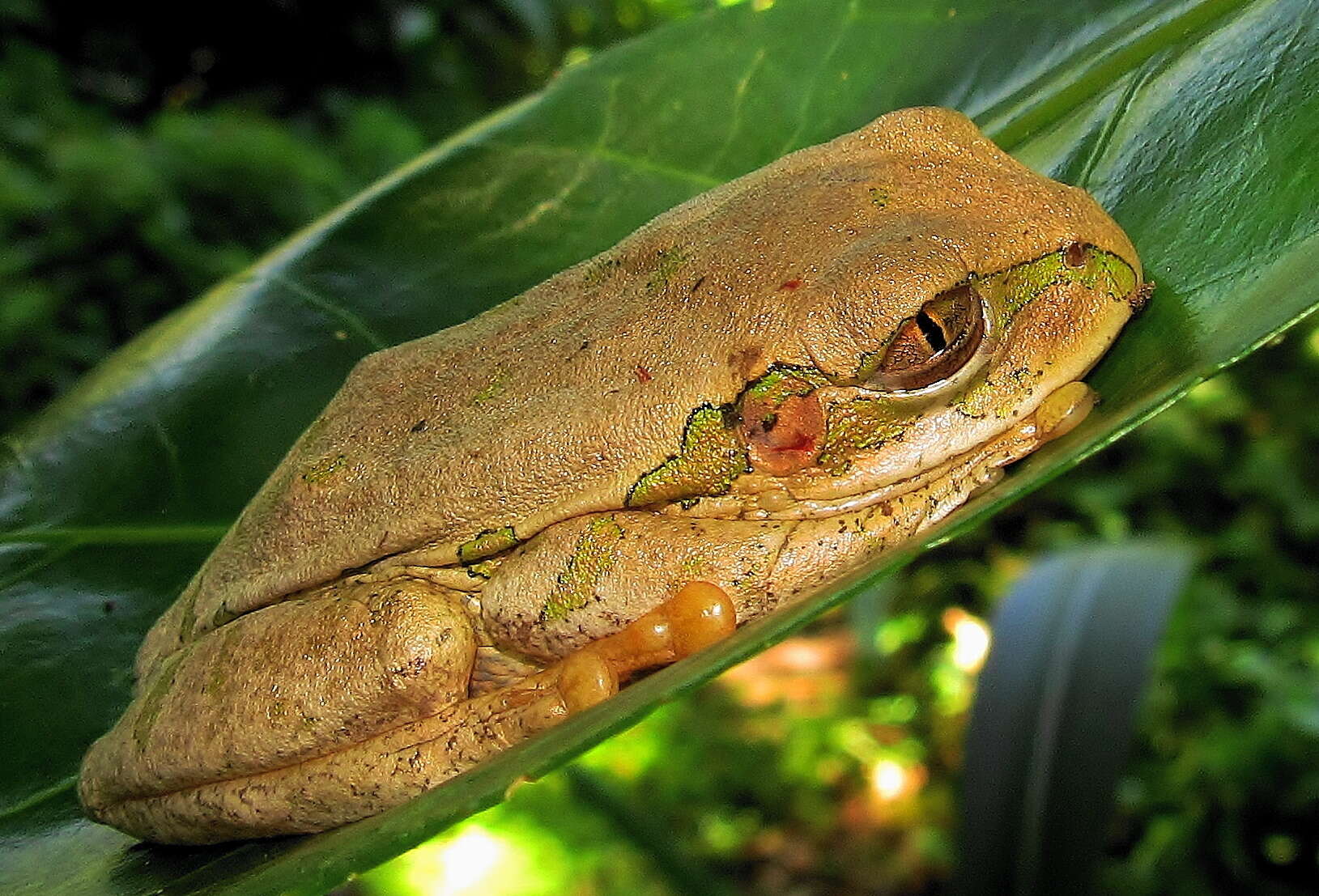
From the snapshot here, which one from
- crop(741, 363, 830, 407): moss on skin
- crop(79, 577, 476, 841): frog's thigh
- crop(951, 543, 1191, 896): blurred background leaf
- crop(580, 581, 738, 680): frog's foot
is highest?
crop(741, 363, 830, 407): moss on skin

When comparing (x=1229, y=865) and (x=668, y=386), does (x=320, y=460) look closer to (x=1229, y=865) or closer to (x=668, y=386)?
(x=668, y=386)

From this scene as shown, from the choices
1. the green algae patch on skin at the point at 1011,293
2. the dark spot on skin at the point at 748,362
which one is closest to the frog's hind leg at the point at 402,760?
the dark spot on skin at the point at 748,362

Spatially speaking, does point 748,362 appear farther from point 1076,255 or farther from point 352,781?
point 352,781

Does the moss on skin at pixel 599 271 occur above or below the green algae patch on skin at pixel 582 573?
above

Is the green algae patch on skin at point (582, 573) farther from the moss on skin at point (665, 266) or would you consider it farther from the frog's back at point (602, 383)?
the moss on skin at point (665, 266)

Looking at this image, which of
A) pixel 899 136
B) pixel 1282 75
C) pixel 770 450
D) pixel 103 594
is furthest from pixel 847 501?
pixel 103 594

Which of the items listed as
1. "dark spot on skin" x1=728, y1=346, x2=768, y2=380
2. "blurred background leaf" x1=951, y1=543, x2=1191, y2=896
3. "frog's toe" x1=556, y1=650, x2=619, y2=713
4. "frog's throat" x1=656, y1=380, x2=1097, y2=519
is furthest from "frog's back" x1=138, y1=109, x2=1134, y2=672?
"blurred background leaf" x1=951, y1=543, x2=1191, y2=896

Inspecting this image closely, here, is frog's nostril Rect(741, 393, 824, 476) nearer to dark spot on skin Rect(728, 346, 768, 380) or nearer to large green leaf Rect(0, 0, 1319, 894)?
dark spot on skin Rect(728, 346, 768, 380)
